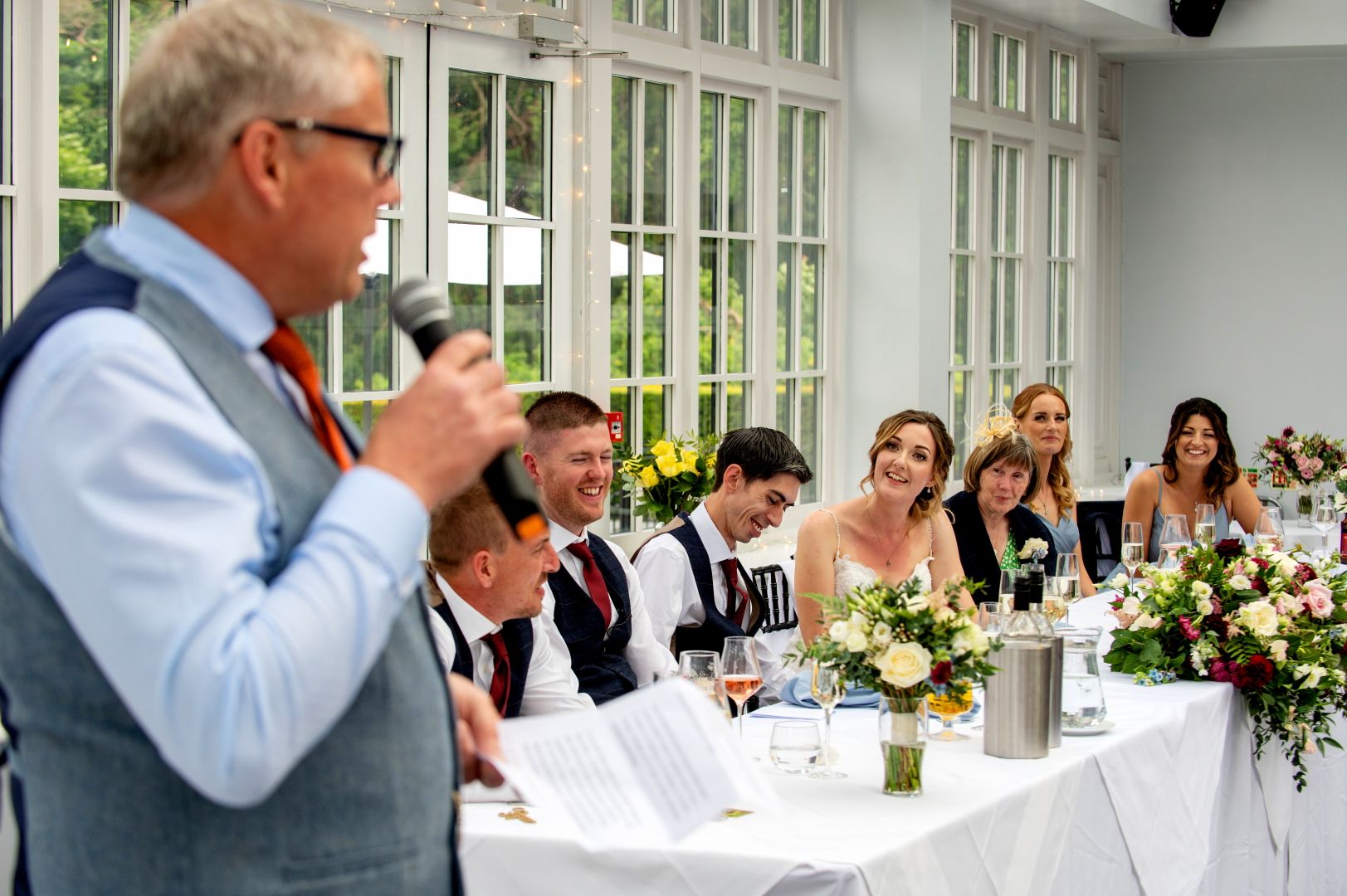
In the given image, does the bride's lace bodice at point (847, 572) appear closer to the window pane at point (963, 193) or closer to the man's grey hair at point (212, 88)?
the man's grey hair at point (212, 88)

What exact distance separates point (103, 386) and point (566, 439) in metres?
2.73

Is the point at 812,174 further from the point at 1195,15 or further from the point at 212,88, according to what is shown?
the point at 212,88

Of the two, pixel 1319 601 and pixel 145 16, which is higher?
pixel 145 16

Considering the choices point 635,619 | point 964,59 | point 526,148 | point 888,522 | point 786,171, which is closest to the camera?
point 635,619

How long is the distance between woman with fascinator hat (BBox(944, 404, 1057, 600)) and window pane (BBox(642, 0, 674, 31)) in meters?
1.99

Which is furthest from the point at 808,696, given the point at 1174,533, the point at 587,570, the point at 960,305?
the point at 960,305

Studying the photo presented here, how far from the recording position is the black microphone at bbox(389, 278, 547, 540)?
1091 mm

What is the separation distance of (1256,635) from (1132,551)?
0.95 metres

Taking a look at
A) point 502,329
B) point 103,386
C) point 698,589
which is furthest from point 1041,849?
point 502,329

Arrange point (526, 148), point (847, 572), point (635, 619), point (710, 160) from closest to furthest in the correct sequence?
1. point (635, 619)
2. point (847, 572)
3. point (526, 148)
4. point (710, 160)

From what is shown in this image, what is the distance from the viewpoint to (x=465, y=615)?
263cm

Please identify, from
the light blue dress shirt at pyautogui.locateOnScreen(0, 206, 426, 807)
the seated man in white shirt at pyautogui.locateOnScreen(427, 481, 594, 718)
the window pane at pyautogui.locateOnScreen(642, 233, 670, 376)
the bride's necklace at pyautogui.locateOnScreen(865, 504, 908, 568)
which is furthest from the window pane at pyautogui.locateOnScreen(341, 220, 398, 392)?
the light blue dress shirt at pyautogui.locateOnScreen(0, 206, 426, 807)

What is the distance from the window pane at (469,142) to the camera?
489 cm

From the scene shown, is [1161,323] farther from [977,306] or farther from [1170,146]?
[977,306]
